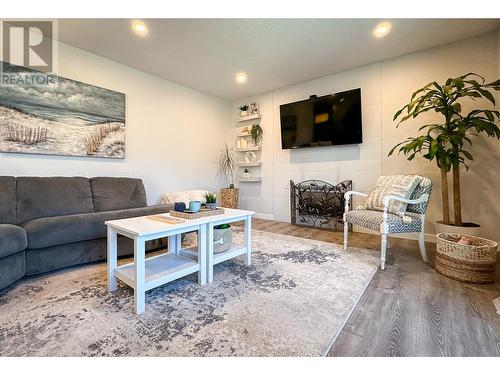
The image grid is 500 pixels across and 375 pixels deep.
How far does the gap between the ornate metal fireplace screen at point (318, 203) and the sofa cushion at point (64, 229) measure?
265cm

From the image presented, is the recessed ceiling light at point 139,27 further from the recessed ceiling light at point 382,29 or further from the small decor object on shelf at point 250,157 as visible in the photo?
the small decor object on shelf at point 250,157

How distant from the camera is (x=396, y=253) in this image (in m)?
2.36

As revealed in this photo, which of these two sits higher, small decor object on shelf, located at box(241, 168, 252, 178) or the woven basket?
small decor object on shelf, located at box(241, 168, 252, 178)

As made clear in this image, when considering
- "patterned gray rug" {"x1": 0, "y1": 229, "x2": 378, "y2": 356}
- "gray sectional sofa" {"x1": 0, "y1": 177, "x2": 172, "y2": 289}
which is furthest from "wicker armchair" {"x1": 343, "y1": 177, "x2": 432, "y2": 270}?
"gray sectional sofa" {"x1": 0, "y1": 177, "x2": 172, "y2": 289}

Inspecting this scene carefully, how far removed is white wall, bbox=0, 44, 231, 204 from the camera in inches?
101

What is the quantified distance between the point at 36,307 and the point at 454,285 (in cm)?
291

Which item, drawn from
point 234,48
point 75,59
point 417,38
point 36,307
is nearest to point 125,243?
point 36,307

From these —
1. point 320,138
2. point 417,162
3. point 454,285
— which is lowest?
point 454,285

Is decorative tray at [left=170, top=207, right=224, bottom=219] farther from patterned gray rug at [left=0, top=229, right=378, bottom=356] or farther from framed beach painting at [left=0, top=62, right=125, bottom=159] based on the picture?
framed beach painting at [left=0, top=62, right=125, bottom=159]

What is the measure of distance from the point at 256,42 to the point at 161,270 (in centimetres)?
258

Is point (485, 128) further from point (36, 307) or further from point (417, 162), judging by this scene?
point (36, 307)

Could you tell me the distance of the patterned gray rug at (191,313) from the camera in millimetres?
1036

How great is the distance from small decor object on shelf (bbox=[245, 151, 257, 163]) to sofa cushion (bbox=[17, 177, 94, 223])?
8.92 feet
